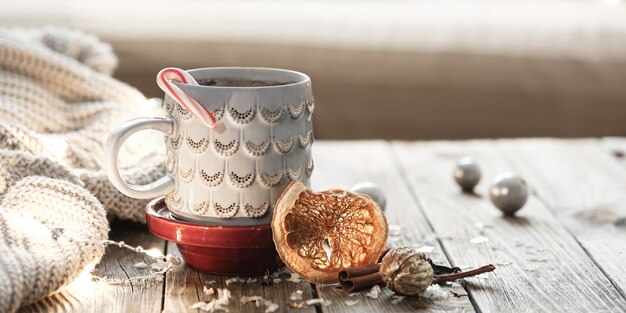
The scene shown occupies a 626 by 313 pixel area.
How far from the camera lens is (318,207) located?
80cm

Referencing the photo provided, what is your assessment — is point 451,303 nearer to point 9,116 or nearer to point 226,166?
point 226,166

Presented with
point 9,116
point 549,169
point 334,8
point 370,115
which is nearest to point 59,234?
point 9,116

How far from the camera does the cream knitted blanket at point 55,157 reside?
2.39ft

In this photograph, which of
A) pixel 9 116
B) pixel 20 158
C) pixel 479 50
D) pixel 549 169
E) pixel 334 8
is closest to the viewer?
pixel 20 158

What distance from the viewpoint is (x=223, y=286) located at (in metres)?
0.78

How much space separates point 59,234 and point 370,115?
Result: 4.03ft

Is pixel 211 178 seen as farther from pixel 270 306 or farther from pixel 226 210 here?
pixel 270 306

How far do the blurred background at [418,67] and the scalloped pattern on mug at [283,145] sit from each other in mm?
1129

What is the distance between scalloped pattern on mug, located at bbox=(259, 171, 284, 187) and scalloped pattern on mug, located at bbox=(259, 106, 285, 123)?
50mm

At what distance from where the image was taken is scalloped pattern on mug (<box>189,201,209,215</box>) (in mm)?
787

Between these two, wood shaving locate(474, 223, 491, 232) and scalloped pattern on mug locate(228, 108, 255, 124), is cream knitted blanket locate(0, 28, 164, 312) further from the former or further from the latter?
wood shaving locate(474, 223, 491, 232)

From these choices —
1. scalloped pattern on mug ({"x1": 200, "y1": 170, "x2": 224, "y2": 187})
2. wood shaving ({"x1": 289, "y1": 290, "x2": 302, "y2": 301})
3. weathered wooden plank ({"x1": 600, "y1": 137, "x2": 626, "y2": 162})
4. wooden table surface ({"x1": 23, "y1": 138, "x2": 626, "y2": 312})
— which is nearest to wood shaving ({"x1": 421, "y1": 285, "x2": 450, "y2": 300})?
wooden table surface ({"x1": 23, "y1": 138, "x2": 626, "y2": 312})

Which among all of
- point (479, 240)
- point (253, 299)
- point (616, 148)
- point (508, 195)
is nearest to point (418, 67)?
point (616, 148)

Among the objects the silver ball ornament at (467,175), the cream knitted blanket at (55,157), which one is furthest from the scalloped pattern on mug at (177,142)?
the silver ball ornament at (467,175)
